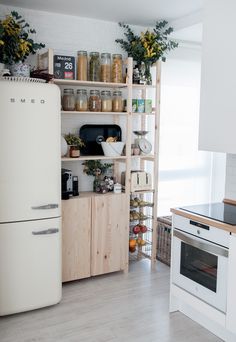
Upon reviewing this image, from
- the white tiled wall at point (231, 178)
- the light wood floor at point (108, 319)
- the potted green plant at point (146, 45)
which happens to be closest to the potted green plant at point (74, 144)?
the potted green plant at point (146, 45)

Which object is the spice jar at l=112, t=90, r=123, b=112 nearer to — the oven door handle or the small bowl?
the small bowl

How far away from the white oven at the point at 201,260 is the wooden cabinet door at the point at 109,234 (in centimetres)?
88

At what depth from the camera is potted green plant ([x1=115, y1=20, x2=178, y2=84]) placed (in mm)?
3902

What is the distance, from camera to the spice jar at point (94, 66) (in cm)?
366

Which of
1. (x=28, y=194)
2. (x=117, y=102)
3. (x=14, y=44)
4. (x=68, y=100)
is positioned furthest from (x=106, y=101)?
(x=28, y=194)

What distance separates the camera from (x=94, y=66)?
3670 mm

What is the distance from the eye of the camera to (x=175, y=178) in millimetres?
4852

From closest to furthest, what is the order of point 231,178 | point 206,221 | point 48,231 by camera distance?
1. point 206,221
2. point 48,231
3. point 231,178

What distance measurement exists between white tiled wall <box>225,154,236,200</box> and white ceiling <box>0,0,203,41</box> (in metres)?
1.43

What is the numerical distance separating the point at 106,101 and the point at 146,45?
731mm

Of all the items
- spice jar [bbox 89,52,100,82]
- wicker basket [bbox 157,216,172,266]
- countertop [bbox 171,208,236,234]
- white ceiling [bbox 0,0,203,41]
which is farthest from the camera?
wicker basket [bbox 157,216,172,266]

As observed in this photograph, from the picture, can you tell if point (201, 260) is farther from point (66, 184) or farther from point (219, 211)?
point (66, 184)

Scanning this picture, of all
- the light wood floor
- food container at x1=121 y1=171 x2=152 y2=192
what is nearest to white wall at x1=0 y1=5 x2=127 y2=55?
food container at x1=121 y1=171 x2=152 y2=192

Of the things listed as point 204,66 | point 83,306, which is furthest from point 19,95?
point 83,306
